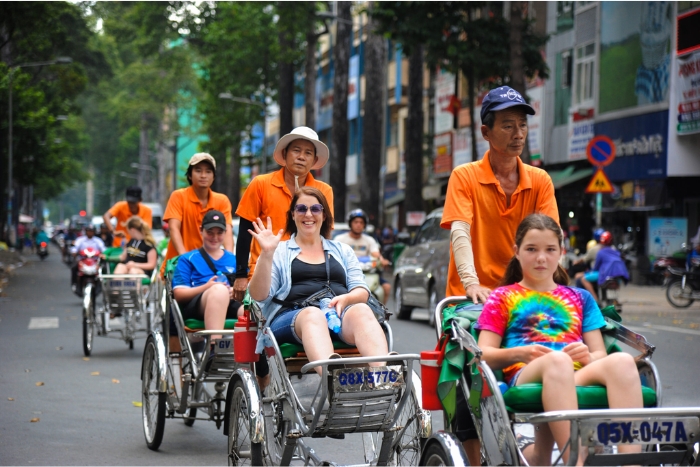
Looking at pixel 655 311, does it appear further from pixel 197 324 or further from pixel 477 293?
pixel 477 293

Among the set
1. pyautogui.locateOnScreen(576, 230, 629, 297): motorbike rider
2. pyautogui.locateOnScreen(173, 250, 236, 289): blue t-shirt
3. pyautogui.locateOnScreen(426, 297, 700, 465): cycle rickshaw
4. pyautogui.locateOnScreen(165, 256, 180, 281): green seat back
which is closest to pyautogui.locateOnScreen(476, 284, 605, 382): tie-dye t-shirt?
pyautogui.locateOnScreen(426, 297, 700, 465): cycle rickshaw

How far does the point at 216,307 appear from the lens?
23.4 ft

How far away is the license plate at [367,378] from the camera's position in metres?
4.79

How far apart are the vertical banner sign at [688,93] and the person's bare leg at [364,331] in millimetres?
20214

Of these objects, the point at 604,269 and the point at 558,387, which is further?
the point at 604,269

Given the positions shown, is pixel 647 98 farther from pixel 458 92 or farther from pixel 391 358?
pixel 391 358

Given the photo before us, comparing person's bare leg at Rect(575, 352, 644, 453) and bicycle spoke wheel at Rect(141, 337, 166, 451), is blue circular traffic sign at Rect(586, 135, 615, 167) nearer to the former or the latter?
bicycle spoke wheel at Rect(141, 337, 166, 451)

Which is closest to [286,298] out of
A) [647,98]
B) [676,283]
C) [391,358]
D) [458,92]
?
[391,358]

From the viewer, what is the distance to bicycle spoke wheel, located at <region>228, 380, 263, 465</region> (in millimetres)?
5344

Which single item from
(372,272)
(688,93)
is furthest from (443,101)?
(372,272)

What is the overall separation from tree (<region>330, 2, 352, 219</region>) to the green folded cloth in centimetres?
2803

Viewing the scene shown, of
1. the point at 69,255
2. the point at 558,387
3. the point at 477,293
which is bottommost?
the point at 69,255

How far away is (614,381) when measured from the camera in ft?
12.8

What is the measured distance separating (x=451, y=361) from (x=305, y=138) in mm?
2397
